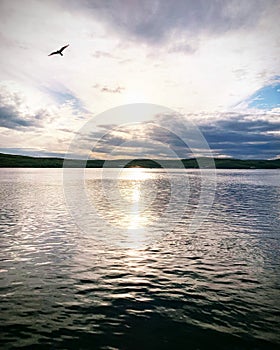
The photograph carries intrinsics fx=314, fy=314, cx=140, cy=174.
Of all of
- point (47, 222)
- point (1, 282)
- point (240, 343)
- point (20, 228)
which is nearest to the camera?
A: point (240, 343)

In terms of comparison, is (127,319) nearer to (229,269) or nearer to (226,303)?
(226,303)

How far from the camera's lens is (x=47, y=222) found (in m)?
43.1

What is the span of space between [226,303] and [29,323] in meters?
10.9

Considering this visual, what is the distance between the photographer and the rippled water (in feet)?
48.4

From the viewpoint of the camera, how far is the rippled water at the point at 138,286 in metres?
14.8

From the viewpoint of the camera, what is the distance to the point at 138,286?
2094cm

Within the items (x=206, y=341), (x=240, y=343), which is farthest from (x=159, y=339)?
(x=240, y=343)

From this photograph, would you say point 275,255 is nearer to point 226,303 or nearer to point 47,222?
point 226,303

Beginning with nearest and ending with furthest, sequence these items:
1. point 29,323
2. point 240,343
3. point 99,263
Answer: point 240,343
point 29,323
point 99,263

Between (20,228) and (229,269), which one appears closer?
(229,269)

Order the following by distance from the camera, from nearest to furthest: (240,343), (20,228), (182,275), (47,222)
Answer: (240,343)
(182,275)
(20,228)
(47,222)

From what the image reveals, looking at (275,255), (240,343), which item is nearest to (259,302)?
(240,343)

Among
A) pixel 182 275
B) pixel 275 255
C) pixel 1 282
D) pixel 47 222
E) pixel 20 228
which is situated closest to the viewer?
pixel 1 282

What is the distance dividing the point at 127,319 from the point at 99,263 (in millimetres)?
9505
